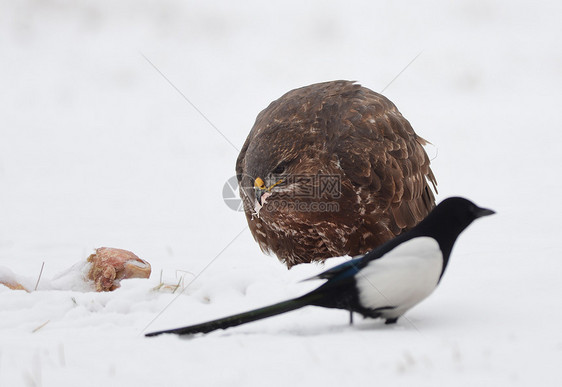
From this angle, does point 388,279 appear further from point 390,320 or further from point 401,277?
point 390,320

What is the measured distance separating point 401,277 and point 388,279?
0.05 metres

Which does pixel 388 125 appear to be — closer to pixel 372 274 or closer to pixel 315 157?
pixel 315 157

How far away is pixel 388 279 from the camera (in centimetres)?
214

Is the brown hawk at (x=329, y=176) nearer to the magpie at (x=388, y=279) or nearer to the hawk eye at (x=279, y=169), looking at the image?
the hawk eye at (x=279, y=169)

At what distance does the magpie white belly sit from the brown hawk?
1.45 m

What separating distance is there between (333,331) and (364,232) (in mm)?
1547

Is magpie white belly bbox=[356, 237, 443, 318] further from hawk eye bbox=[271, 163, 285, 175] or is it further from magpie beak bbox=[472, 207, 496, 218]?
hawk eye bbox=[271, 163, 285, 175]

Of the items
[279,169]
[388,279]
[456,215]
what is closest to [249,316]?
[388,279]

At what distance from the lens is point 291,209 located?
368cm

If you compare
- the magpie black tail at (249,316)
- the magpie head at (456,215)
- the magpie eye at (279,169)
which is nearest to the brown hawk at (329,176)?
the magpie eye at (279,169)

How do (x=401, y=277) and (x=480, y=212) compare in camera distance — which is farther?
(x=480, y=212)

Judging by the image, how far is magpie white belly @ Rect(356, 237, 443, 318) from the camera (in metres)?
2.14

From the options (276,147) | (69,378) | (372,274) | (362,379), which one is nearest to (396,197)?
(276,147)

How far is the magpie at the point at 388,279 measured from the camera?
2133 millimetres
